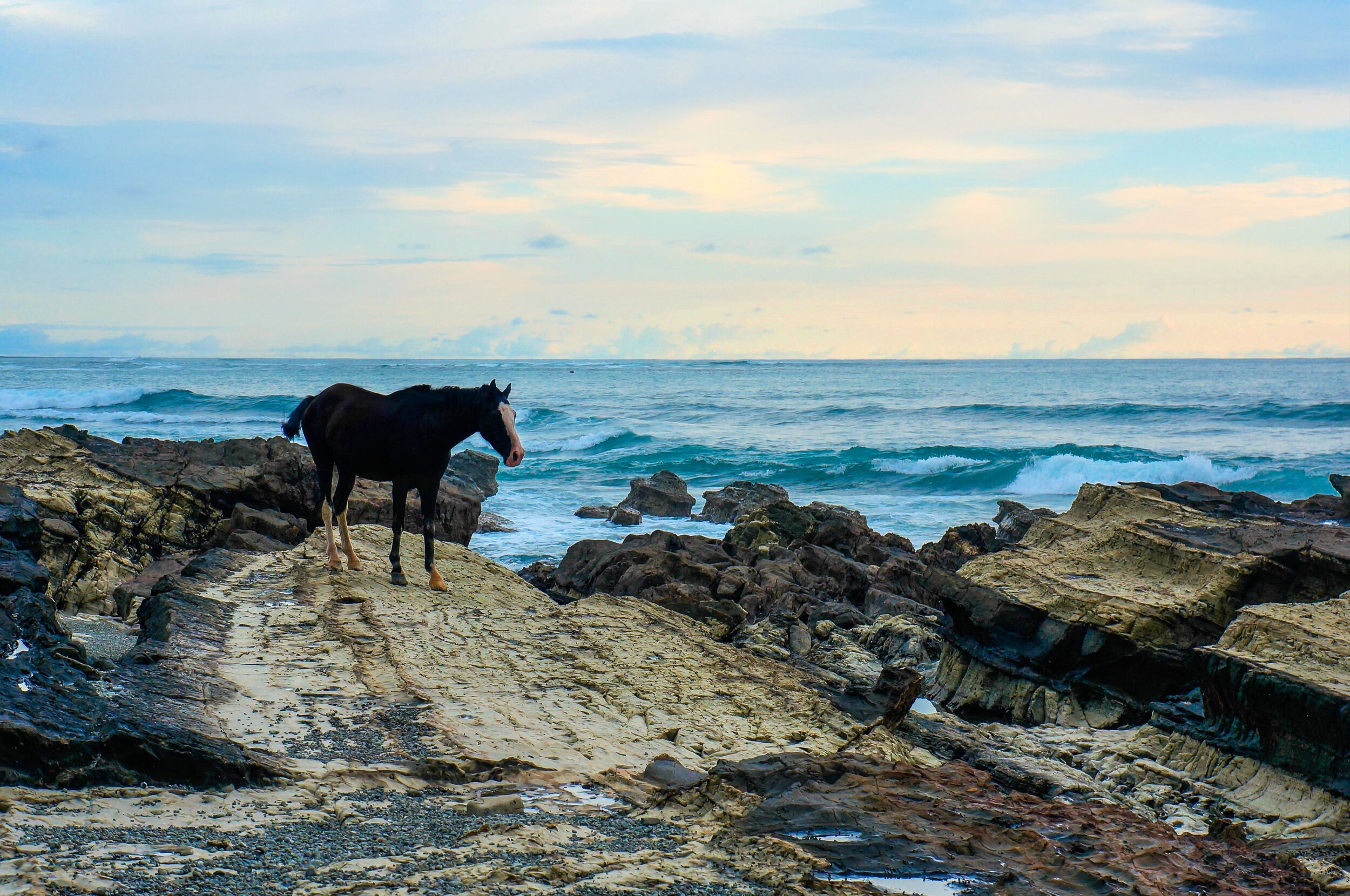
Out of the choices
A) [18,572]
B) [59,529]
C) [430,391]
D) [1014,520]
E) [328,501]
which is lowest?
[1014,520]

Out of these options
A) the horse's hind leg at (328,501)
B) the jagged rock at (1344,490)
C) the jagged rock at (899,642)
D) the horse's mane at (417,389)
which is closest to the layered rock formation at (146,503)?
the horse's hind leg at (328,501)

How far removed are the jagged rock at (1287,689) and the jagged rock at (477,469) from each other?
17.2 metres

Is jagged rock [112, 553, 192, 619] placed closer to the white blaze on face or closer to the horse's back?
the horse's back

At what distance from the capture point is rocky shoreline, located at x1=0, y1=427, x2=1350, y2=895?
12.3 ft

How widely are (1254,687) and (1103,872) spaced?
2747 mm

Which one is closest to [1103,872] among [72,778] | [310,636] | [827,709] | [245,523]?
[827,709]

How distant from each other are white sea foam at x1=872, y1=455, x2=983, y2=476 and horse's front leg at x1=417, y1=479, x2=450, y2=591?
22.8 metres

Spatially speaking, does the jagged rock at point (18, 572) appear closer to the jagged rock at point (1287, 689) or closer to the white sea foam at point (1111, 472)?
the jagged rock at point (1287, 689)

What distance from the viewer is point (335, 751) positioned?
15.4ft

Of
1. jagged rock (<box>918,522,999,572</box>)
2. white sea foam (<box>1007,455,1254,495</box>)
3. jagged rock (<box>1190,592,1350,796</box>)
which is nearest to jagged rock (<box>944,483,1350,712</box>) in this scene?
jagged rock (<box>1190,592,1350,796</box>)

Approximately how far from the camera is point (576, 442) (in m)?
38.9

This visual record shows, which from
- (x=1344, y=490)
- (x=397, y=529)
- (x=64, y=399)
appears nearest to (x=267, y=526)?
(x=397, y=529)

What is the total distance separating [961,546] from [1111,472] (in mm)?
17008

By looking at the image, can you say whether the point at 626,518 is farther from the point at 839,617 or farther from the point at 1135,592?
the point at 1135,592
